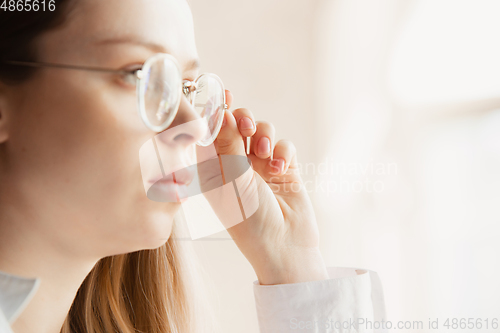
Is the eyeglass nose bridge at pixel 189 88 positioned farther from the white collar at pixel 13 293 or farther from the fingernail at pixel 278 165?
the white collar at pixel 13 293

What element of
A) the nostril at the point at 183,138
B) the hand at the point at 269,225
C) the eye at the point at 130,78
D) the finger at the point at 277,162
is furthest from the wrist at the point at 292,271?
the eye at the point at 130,78

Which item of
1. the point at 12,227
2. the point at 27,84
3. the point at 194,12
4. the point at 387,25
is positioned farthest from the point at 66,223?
the point at 387,25

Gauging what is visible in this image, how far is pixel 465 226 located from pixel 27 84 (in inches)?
65.7

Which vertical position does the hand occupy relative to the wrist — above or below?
above

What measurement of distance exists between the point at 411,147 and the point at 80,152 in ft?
4.90

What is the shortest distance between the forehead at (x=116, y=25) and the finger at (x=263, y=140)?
0.24 metres

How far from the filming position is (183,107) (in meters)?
0.53

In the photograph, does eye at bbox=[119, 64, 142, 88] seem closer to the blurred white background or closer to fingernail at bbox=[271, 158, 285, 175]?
fingernail at bbox=[271, 158, 285, 175]

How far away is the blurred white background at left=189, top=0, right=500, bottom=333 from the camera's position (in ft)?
5.14

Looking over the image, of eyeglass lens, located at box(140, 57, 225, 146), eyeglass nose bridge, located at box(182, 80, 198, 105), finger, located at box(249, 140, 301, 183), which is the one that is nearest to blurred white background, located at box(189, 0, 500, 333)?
finger, located at box(249, 140, 301, 183)

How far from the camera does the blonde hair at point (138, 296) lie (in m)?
0.70

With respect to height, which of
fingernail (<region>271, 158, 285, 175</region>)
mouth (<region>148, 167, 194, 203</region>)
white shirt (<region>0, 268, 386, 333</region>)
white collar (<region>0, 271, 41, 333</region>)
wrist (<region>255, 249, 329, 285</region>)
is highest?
fingernail (<region>271, 158, 285, 175</region>)

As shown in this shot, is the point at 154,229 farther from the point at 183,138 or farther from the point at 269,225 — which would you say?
the point at 269,225

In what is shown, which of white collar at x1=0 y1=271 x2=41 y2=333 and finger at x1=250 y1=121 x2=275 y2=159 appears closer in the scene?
white collar at x1=0 y1=271 x2=41 y2=333
